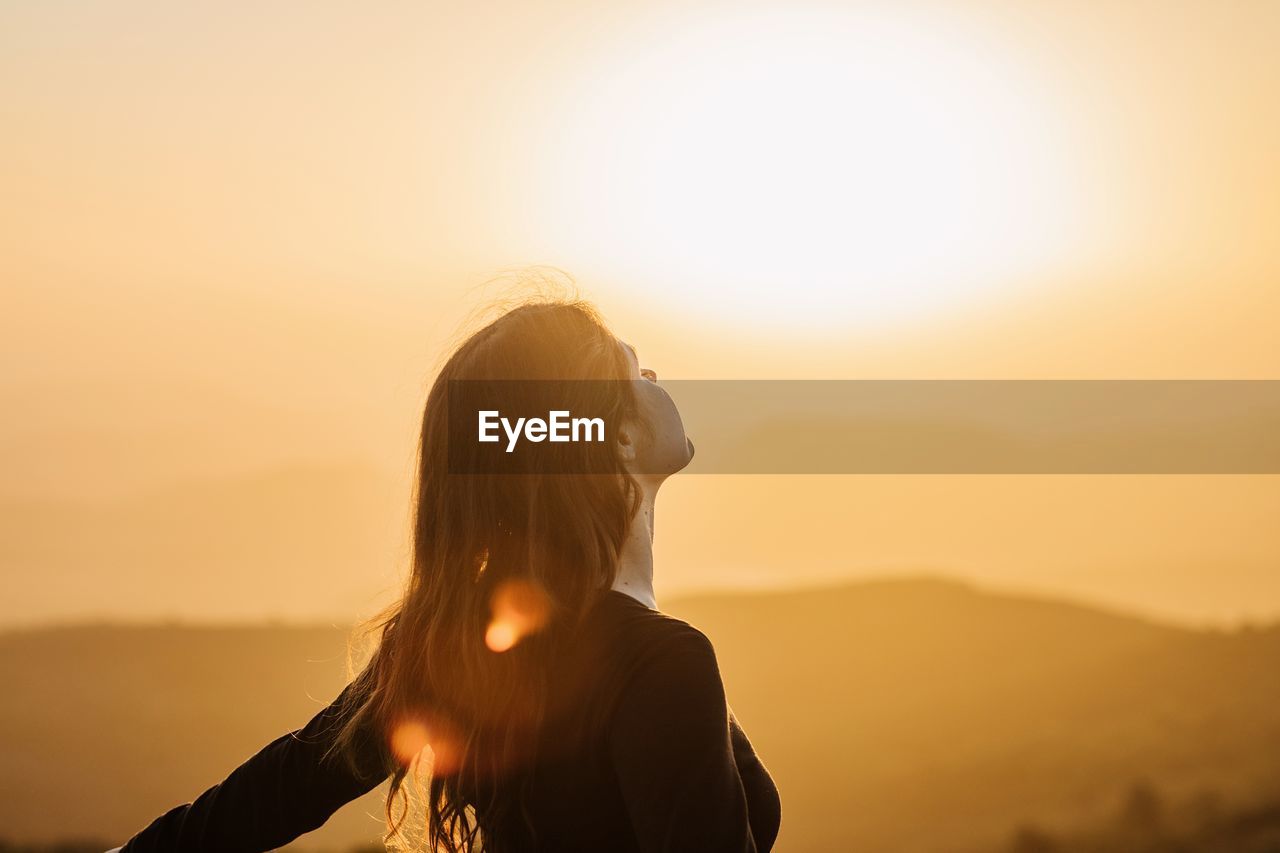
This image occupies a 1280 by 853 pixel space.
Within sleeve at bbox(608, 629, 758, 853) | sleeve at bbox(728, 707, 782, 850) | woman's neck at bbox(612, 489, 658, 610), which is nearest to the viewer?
sleeve at bbox(608, 629, 758, 853)

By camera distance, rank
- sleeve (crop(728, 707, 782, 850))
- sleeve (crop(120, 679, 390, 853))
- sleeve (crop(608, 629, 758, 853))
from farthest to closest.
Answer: sleeve (crop(120, 679, 390, 853)) → sleeve (crop(728, 707, 782, 850)) → sleeve (crop(608, 629, 758, 853))

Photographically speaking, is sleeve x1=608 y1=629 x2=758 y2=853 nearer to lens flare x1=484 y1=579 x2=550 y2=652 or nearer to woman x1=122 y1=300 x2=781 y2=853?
woman x1=122 y1=300 x2=781 y2=853

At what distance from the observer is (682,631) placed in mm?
1441

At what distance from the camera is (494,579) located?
5.49 ft

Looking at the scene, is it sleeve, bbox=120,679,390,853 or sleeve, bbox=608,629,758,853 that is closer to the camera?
sleeve, bbox=608,629,758,853

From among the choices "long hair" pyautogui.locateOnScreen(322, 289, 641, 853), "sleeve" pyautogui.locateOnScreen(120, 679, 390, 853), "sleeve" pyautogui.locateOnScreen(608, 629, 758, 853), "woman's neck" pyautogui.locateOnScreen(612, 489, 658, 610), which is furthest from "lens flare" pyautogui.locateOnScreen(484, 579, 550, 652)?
"sleeve" pyautogui.locateOnScreen(120, 679, 390, 853)

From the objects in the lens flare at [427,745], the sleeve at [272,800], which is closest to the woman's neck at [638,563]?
the lens flare at [427,745]

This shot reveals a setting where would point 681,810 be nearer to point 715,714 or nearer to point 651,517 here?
point 715,714

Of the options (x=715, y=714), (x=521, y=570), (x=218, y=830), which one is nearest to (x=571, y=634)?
(x=521, y=570)

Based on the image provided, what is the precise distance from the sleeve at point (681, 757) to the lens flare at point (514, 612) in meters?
0.23

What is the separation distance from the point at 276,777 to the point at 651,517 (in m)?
0.78

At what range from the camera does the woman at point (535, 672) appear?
55.1 inches

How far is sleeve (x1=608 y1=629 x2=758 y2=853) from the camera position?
135 cm

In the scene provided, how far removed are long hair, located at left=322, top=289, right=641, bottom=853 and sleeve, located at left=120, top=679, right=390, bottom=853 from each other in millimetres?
45
